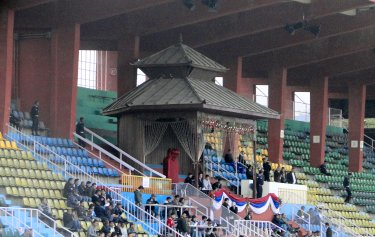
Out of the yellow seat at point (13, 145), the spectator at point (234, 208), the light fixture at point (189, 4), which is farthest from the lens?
the light fixture at point (189, 4)

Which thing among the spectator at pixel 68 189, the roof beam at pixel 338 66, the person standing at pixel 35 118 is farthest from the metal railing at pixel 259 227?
the roof beam at pixel 338 66

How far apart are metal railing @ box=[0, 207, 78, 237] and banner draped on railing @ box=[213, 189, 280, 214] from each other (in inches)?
311

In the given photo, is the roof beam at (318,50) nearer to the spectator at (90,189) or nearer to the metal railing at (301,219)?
the metal railing at (301,219)

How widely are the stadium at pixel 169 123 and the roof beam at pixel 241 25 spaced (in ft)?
0.15

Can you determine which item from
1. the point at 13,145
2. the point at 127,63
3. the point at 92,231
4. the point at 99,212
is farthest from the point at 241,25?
the point at 92,231

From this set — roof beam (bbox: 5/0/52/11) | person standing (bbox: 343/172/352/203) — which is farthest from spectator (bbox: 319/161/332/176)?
roof beam (bbox: 5/0/52/11)

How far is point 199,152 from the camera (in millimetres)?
36344

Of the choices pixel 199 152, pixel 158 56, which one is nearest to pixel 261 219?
pixel 199 152

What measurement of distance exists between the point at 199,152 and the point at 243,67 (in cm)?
1059

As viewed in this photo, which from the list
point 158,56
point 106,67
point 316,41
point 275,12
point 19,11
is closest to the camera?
point 19,11

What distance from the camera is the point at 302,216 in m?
39.4

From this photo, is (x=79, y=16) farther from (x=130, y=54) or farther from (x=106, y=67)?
(x=106, y=67)

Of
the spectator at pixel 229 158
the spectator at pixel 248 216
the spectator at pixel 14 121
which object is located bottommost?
the spectator at pixel 248 216

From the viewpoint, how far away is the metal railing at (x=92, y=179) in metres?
32.0
